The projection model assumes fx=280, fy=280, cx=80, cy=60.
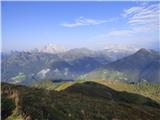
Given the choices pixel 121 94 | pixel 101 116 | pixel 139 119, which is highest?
pixel 101 116

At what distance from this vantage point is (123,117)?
139 ft

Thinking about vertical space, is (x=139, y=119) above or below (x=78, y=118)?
below

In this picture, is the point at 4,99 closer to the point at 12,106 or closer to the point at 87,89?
the point at 12,106

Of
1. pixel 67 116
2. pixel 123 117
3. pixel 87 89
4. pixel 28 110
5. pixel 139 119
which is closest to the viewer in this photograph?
pixel 28 110

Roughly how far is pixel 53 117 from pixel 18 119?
5.62m

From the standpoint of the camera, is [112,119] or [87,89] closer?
[112,119]

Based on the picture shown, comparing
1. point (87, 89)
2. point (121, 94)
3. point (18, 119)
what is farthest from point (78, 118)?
point (121, 94)

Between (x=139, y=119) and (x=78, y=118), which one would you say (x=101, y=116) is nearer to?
(x=78, y=118)

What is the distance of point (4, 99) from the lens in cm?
2850

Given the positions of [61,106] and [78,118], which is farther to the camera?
[61,106]

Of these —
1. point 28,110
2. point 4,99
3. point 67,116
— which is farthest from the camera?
point 67,116

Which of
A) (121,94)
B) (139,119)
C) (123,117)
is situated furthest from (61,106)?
(121,94)

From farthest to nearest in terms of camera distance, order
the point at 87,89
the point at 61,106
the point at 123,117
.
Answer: the point at 87,89 < the point at 123,117 < the point at 61,106

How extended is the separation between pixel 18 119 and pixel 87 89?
131229mm
